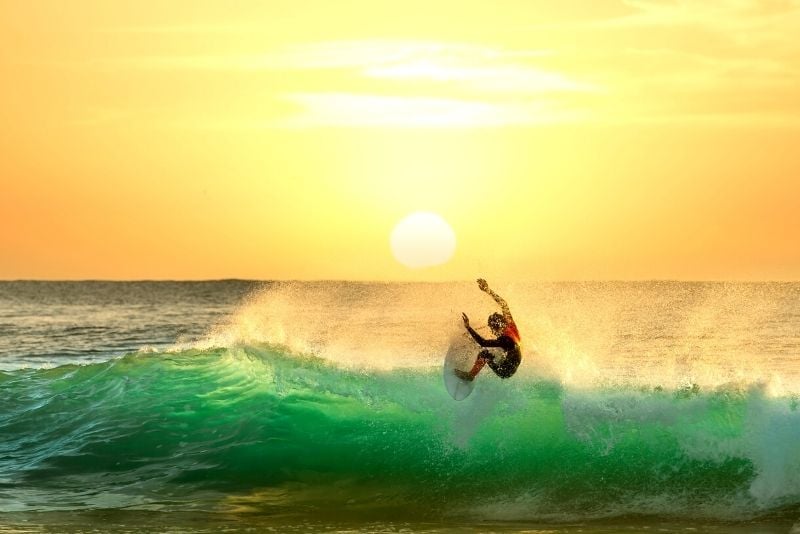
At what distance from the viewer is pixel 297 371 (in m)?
21.9

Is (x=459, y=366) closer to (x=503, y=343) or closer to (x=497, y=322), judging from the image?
(x=503, y=343)

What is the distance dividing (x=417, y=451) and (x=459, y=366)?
1672 millimetres

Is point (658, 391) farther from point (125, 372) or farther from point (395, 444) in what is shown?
point (125, 372)

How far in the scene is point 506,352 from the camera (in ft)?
55.7

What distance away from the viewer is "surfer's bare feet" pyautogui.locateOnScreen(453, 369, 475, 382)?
17.8m

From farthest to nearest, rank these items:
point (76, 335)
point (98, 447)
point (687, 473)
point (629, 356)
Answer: point (76, 335) < point (629, 356) < point (98, 447) < point (687, 473)

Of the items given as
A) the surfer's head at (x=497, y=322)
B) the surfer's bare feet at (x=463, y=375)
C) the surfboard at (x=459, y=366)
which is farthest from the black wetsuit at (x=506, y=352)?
the surfboard at (x=459, y=366)

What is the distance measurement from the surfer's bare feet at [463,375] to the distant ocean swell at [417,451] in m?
0.44

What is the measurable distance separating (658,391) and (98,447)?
993 cm

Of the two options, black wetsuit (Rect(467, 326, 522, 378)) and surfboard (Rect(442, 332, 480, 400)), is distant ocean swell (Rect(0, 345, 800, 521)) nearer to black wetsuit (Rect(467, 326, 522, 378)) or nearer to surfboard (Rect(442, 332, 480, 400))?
surfboard (Rect(442, 332, 480, 400))

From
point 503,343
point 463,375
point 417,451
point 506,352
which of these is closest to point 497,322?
point 503,343

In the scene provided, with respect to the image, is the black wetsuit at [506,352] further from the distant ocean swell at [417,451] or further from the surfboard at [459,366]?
the distant ocean swell at [417,451]

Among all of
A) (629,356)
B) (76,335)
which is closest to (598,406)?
(629,356)

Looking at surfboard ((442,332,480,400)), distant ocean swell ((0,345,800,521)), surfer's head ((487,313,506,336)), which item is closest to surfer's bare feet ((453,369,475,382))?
surfboard ((442,332,480,400))
